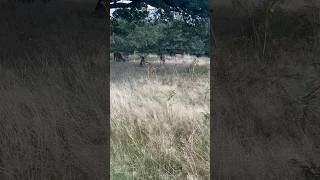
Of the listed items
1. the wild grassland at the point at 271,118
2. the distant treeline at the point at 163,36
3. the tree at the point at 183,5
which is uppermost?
the tree at the point at 183,5

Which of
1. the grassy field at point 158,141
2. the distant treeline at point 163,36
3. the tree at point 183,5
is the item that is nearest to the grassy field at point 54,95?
the grassy field at point 158,141

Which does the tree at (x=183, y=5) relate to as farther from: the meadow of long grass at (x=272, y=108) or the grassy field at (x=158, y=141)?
the meadow of long grass at (x=272, y=108)

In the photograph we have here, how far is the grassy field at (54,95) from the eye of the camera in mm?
1690

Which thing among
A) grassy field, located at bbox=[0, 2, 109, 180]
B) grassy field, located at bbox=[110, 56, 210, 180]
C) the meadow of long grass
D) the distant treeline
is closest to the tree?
the distant treeline

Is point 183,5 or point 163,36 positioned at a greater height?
point 183,5

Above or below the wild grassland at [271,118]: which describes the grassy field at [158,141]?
below

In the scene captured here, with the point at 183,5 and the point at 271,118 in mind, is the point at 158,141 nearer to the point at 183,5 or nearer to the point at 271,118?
the point at 271,118

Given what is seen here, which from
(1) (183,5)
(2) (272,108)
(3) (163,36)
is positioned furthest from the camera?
(3) (163,36)

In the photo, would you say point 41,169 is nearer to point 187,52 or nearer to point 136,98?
point 136,98

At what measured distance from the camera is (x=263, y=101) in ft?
4.95

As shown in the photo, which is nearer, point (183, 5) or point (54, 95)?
point (54, 95)

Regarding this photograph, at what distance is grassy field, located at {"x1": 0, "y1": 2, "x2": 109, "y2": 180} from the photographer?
1.69 metres

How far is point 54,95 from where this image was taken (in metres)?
1.77

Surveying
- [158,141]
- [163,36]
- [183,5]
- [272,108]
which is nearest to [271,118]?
[272,108]
